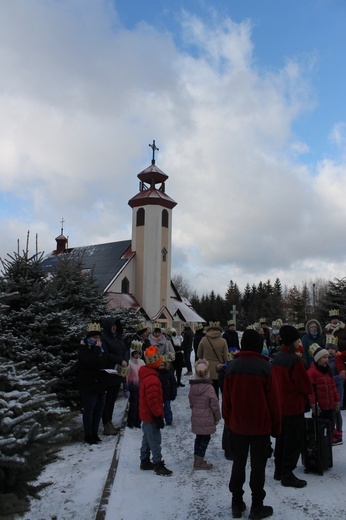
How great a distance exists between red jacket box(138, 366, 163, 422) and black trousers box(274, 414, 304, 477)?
161cm

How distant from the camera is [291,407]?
5500 mm

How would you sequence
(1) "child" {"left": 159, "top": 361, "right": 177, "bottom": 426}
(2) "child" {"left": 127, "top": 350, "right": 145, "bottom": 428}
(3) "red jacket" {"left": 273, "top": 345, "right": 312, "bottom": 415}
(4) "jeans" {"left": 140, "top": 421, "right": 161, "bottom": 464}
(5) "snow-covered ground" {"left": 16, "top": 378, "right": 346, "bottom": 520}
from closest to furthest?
(5) "snow-covered ground" {"left": 16, "top": 378, "right": 346, "bottom": 520} → (3) "red jacket" {"left": 273, "top": 345, "right": 312, "bottom": 415} → (4) "jeans" {"left": 140, "top": 421, "right": 161, "bottom": 464} → (1) "child" {"left": 159, "top": 361, "right": 177, "bottom": 426} → (2) "child" {"left": 127, "top": 350, "right": 145, "bottom": 428}

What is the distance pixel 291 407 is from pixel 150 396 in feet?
6.11

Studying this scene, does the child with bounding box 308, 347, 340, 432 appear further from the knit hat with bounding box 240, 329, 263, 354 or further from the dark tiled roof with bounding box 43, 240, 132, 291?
the dark tiled roof with bounding box 43, 240, 132, 291

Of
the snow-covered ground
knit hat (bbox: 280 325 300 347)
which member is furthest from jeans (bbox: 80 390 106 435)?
knit hat (bbox: 280 325 300 347)

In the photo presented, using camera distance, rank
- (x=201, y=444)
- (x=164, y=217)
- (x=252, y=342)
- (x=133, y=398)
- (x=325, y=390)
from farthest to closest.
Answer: (x=164, y=217), (x=133, y=398), (x=325, y=390), (x=201, y=444), (x=252, y=342)

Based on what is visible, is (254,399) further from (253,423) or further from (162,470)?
(162,470)

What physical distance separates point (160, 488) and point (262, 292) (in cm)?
8671

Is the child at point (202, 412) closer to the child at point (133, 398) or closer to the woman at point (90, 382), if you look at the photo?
the woman at point (90, 382)

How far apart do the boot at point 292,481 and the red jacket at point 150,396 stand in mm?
1735

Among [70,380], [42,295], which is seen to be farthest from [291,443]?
[42,295]

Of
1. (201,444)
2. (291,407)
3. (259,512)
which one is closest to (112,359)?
(201,444)

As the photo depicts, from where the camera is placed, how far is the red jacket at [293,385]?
549 centimetres

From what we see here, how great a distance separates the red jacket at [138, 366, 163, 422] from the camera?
19.4 feet
